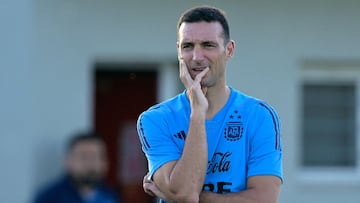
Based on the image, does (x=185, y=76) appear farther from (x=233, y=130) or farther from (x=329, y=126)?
(x=329, y=126)

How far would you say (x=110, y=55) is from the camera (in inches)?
418

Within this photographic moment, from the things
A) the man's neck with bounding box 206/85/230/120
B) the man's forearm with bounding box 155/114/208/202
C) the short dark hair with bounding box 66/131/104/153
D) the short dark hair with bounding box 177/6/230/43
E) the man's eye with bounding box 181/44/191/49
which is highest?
the short dark hair with bounding box 177/6/230/43

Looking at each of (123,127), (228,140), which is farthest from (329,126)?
(228,140)

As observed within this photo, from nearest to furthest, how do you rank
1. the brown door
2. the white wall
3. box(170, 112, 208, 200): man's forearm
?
box(170, 112, 208, 200): man's forearm, the white wall, the brown door

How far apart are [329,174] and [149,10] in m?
2.59

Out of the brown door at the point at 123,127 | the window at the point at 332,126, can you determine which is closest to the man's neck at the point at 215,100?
the window at the point at 332,126

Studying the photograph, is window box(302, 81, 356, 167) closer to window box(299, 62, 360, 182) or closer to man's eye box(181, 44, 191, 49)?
window box(299, 62, 360, 182)

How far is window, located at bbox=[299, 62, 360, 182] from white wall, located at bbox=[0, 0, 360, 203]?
218 millimetres

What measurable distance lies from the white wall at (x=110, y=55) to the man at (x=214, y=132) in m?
5.31

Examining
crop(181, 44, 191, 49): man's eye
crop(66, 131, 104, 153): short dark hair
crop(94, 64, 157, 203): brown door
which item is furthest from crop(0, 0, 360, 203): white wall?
crop(181, 44, 191, 49): man's eye

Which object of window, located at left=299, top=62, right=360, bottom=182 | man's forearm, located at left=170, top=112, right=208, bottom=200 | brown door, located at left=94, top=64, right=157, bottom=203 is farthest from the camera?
brown door, located at left=94, top=64, right=157, bottom=203

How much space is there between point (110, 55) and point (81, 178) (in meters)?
1.28

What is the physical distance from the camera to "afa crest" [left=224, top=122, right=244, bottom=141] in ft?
16.9

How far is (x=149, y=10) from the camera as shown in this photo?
416 inches
